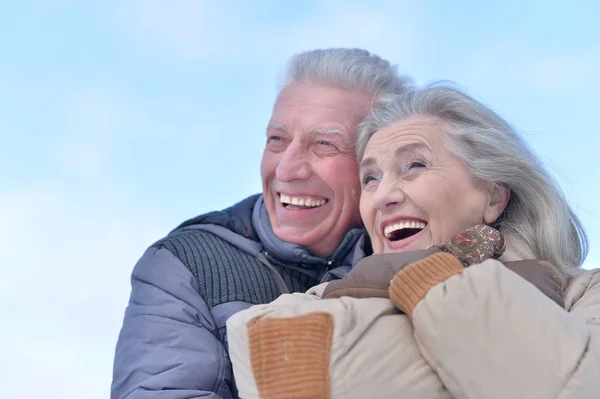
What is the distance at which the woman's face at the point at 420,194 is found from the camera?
2947 mm

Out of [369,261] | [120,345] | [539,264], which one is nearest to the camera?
[369,261]

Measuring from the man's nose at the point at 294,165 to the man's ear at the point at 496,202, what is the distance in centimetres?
102

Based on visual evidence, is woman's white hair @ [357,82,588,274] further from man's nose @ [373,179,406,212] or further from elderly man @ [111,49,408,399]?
elderly man @ [111,49,408,399]

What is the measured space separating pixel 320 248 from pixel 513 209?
3.49ft

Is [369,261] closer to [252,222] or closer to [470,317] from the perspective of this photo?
[470,317]

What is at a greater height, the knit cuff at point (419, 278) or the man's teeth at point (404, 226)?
the knit cuff at point (419, 278)

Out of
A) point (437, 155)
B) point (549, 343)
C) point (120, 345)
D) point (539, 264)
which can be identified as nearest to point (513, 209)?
point (437, 155)

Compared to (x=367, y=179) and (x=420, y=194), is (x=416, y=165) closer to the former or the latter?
(x=420, y=194)

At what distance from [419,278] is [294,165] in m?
1.77

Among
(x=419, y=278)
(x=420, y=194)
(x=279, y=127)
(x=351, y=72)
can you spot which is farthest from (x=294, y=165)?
(x=419, y=278)

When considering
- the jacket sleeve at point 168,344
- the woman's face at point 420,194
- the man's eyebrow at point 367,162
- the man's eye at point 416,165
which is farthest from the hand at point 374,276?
the jacket sleeve at point 168,344

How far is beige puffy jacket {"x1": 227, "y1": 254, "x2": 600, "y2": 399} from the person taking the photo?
1.93 m

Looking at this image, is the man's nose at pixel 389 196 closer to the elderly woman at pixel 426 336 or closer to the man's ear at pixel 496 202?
the man's ear at pixel 496 202

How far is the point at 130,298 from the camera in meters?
3.69
